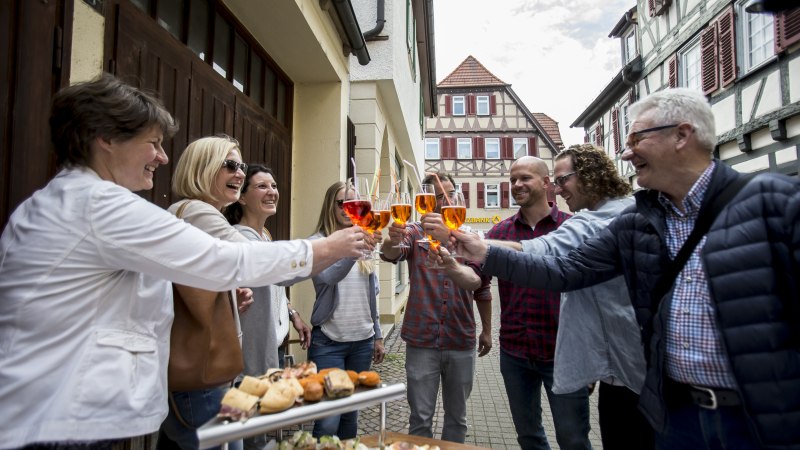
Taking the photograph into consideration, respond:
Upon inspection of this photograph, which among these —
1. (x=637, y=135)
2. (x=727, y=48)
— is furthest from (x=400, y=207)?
(x=727, y=48)

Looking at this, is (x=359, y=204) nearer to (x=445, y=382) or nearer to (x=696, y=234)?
(x=696, y=234)

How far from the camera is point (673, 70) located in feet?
38.5

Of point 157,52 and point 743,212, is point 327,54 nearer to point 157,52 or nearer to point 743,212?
point 157,52

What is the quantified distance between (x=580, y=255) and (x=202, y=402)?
1.78 metres

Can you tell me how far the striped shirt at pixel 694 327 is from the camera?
149 centimetres

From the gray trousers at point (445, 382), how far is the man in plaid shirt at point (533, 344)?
0.96 feet

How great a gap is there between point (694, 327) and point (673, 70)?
12.8 metres

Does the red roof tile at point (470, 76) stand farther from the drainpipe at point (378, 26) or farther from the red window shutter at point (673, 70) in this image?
the drainpipe at point (378, 26)

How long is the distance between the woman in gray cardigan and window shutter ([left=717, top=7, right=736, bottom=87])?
977 centimetres

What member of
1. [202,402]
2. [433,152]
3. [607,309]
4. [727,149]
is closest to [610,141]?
[727,149]

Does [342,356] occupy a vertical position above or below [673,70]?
below

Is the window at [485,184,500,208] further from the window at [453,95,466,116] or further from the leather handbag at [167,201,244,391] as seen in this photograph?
the leather handbag at [167,201,244,391]

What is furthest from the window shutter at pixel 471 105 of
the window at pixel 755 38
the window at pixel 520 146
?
the window at pixel 755 38

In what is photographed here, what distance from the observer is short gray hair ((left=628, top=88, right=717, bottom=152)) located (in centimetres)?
168
